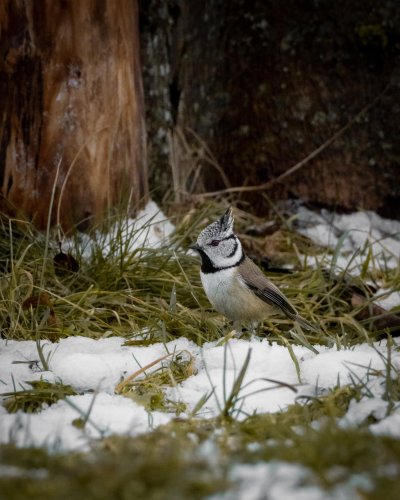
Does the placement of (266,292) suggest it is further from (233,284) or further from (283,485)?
(283,485)

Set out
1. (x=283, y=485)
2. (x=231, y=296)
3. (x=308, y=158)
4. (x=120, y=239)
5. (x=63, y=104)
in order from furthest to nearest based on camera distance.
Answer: (x=308, y=158) → (x=63, y=104) → (x=120, y=239) → (x=231, y=296) → (x=283, y=485)

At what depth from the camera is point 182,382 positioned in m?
3.07

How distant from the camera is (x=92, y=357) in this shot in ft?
10.5

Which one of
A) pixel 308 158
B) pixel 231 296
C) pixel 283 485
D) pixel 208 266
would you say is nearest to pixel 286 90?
pixel 308 158

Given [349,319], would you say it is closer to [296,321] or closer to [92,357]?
[296,321]

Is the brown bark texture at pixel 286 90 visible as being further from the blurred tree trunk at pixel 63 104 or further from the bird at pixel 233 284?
the bird at pixel 233 284

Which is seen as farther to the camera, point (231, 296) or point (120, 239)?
point (120, 239)

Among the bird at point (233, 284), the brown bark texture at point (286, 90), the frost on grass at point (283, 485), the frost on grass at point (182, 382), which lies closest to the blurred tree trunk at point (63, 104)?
the brown bark texture at point (286, 90)

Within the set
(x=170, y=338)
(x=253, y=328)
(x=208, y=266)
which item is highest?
(x=208, y=266)

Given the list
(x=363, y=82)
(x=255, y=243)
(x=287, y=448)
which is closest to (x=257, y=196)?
(x=255, y=243)

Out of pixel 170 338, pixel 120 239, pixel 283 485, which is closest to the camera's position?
pixel 283 485

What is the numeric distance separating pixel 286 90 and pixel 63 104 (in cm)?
182

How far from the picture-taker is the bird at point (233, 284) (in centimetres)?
375

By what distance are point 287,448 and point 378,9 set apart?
14.0 feet
